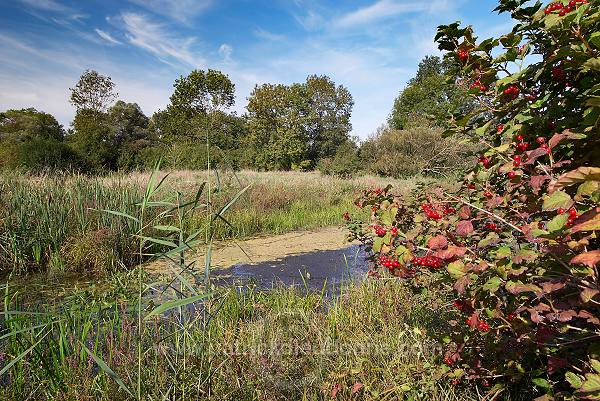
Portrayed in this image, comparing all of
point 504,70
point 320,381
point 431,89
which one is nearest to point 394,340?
point 320,381

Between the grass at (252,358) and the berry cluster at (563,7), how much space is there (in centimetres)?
133

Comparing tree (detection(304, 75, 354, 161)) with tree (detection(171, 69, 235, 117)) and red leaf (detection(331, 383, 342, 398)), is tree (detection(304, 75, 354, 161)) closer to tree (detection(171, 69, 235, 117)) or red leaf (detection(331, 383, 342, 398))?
tree (detection(171, 69, 235, 117))

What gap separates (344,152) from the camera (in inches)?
716

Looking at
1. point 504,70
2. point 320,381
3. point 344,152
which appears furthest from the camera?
point 344,152

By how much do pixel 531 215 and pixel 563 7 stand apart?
2.05 ft

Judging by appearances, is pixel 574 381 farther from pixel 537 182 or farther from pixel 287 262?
pixel 287 262

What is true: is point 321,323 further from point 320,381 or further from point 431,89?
point 431,89

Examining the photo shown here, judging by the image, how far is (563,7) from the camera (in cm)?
110

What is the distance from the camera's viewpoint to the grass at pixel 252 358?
1772 millimetres

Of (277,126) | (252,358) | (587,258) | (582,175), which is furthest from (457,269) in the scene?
(277,126)

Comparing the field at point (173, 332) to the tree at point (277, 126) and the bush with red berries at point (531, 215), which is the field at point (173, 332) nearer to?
the bush with red berries at point (531, 215)

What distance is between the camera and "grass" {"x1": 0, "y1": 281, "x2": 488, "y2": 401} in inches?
69.8

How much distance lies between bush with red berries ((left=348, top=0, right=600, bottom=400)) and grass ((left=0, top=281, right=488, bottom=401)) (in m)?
0.46

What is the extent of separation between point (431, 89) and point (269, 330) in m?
36.7
